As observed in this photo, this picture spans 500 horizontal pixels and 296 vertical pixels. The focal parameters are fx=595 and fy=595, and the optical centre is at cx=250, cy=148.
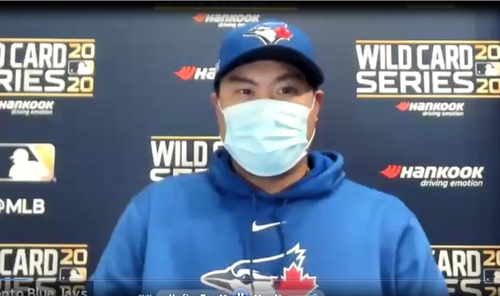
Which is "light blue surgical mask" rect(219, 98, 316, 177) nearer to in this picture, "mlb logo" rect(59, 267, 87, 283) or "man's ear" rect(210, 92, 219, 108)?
"man's ear" rect(210, 92, 219, 108)

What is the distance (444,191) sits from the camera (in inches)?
46.3

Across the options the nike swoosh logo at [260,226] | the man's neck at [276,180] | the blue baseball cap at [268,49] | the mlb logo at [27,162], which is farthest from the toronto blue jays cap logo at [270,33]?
the mlb logo at [27,162]

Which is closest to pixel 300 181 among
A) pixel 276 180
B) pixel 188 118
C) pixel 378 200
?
pixel 276 180

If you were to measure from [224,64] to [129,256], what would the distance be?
0.39 meters

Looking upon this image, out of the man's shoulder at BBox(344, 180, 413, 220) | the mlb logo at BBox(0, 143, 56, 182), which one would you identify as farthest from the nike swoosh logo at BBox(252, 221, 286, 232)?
the mlb logo at BBox(0, 143, 56, 182)

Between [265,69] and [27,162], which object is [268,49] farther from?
[27,162]

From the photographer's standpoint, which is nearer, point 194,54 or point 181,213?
point 181,213

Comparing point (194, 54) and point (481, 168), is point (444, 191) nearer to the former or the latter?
point (481, 168)

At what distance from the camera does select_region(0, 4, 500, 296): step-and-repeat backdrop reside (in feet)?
3.84

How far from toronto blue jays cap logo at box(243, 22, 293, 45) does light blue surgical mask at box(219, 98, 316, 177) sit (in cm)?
11

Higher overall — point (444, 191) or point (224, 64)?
point (224, 64)

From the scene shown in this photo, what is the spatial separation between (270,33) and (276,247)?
15.2 inches

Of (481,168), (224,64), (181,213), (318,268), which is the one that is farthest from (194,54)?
(481,168)

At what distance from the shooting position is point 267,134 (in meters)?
1.04
